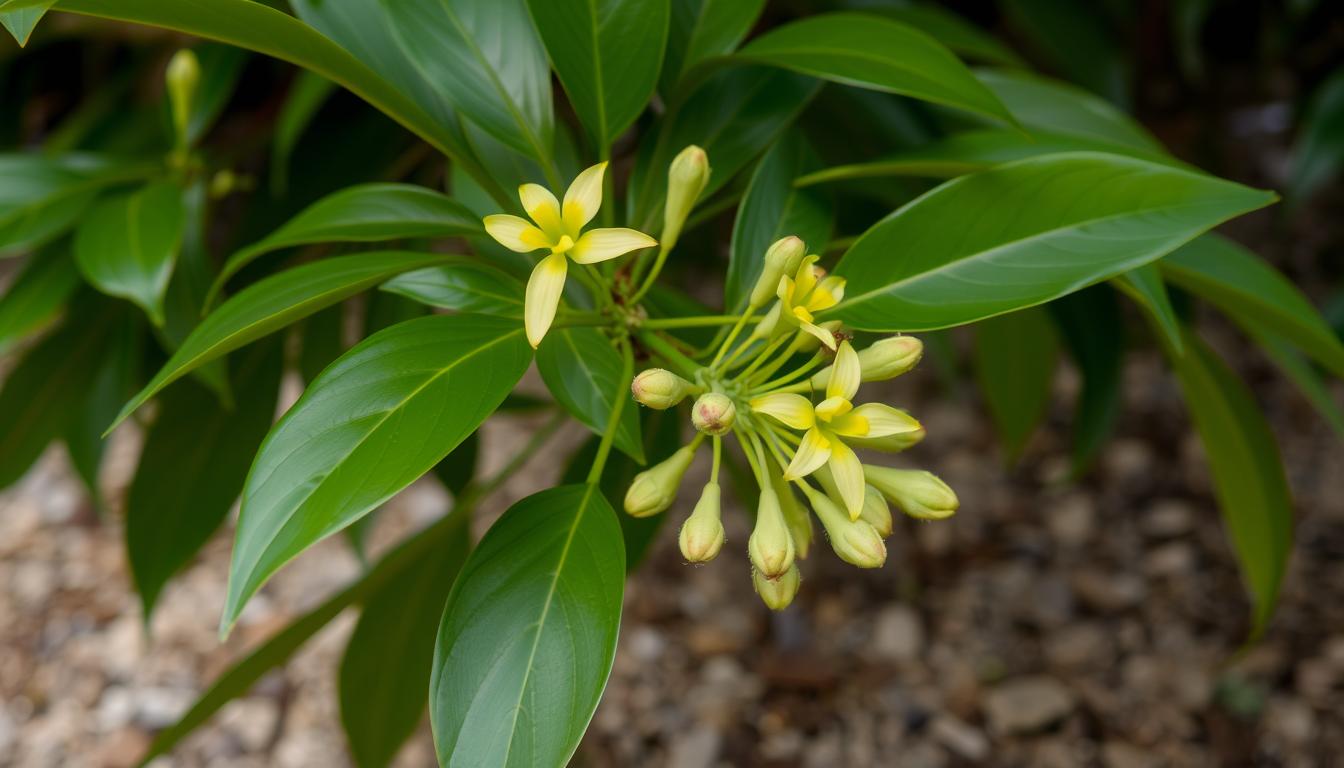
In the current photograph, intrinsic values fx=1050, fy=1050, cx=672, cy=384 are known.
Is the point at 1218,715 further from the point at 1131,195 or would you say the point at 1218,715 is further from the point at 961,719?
the point at 1131,195

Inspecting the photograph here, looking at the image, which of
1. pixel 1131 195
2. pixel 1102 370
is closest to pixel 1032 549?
pixel 1102 370

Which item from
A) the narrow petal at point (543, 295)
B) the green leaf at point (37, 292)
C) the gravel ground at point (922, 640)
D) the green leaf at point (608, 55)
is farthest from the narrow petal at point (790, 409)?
the gravel ground at point (922, 640)

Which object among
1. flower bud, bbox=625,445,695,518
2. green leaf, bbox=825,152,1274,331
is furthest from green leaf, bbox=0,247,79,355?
green leaf, bbox=825,152,1274,331

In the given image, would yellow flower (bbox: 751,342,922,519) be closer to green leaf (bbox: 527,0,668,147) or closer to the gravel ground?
green leaf (bbox: 527,0,668,147)

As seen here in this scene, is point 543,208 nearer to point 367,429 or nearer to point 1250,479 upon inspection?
point 367,429

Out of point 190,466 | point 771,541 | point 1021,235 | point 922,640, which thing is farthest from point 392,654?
point 922,640

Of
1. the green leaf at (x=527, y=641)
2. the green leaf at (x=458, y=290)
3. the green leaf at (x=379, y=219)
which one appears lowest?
the green leaf at (x=527, y=641)

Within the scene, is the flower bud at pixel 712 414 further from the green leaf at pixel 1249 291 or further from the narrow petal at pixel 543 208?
the green leaf at pixel 1249 291
